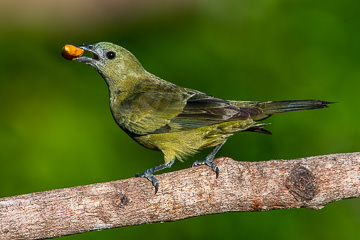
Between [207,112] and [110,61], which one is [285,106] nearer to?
[207,112]

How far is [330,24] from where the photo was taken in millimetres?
5727

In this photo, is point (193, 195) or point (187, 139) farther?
point (187, 139)

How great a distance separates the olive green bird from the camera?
4418 millimetres

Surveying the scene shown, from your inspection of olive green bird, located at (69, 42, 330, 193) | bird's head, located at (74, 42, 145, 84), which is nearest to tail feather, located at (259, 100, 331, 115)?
olive green bird, located at (69, 42, 330, 193)

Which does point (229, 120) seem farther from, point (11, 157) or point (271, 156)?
point (11, 157)

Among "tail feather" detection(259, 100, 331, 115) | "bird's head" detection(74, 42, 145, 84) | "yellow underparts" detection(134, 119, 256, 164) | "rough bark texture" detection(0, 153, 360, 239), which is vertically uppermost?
"bird's head" detection(74, 42, 145, 84)

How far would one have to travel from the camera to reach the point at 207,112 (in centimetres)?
450

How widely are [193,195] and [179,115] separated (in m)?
0.79

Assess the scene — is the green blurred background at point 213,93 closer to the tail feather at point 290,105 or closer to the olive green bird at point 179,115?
the olive green bird at point 179,115

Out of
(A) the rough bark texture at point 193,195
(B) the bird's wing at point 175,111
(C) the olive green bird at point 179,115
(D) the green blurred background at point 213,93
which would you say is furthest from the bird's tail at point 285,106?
(D) the green blurred background at point 213,93

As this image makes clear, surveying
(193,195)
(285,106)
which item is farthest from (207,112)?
(193,195)

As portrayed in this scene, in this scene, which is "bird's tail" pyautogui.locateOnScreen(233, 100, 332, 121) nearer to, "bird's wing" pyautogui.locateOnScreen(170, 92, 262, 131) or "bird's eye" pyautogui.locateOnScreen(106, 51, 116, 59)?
"bird's wing" pyautogui.locateOnScreen(170, 92, 262, 131)

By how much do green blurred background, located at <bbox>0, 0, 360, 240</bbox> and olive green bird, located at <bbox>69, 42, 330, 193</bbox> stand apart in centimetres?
49

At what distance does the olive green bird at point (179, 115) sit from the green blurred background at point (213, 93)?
49 cm
